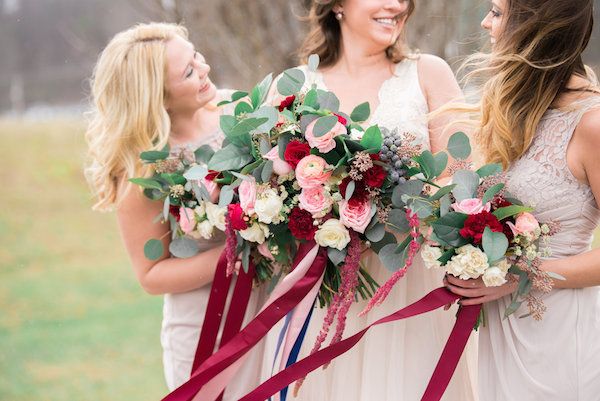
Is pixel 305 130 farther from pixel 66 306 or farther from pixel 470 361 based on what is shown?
pixel 66 306

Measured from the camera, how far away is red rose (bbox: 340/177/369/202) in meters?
2.85

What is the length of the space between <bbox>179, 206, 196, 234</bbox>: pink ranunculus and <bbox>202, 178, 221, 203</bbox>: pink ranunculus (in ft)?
0.40

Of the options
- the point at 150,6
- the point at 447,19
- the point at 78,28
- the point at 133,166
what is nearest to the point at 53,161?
the point at 78,28

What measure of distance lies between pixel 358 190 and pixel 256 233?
1.39 feet

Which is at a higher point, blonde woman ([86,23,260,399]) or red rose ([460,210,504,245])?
blonde woman ([86,23,260,399])

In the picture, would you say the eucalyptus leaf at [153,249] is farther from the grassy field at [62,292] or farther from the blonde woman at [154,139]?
the grassy field at [62,292]

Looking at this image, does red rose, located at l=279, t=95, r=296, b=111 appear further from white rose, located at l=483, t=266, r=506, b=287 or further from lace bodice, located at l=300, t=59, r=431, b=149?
white rose, located at l=483, t=266, r=506, b=287

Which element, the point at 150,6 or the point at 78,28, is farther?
the point at 78,28

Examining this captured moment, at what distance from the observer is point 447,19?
5.29 m

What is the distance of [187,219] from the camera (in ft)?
10.8

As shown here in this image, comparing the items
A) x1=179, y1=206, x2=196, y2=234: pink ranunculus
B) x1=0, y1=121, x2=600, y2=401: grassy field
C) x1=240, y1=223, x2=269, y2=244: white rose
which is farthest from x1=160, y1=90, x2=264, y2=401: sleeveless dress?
x1=0, y1=121, x2=600, y2=401: grassy field

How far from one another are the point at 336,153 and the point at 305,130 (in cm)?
13

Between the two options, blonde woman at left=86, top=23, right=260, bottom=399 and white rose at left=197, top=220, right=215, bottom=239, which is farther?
blonde woman at left=86, top=23, right=260, bottom=399

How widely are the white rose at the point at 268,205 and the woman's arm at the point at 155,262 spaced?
1.81ft
